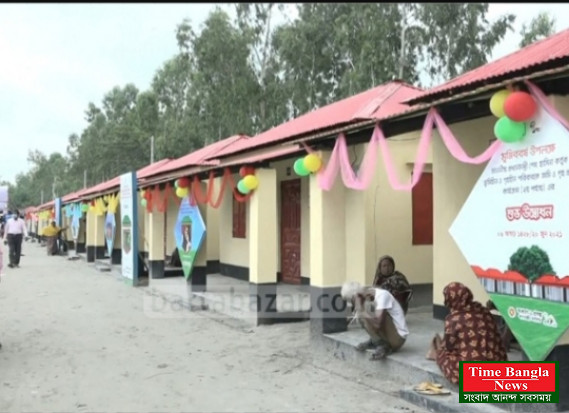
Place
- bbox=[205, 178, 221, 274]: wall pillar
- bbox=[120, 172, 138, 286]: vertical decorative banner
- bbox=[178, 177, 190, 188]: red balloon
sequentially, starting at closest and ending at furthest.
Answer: bbox=[178, 177, 190, 188]: red balloon
bbox=[120, 172, 138, 286]: vertical decorative banner
bbox=[205, 178, 221, 274]: wall pillar

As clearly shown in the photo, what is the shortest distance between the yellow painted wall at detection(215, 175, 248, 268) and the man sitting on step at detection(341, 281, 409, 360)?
23.6 ft

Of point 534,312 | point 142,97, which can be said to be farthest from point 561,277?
point 142,97

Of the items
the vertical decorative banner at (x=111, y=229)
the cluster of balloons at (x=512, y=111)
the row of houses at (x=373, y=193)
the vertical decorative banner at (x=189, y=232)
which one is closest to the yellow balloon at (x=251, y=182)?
the row of houses at (x=373, y=193)

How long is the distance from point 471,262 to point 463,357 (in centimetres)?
78

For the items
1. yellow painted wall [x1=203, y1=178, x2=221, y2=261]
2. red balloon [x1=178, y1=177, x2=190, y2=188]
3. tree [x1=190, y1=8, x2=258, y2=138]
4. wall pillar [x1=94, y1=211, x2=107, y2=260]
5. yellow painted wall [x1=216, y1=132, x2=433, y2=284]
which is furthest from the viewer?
tree [x1=190, y1=8, x2=258, y2=138]

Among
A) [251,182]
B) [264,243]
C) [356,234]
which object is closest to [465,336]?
[356,234]

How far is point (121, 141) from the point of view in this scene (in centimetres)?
4050

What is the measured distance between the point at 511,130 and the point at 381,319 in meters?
2.38

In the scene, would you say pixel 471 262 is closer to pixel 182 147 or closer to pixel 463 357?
pixel 463 357

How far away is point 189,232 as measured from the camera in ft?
36.3

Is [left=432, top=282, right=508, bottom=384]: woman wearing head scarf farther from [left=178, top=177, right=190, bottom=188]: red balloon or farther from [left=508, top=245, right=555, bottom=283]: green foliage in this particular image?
[left=178, top=177, right=190, bottom=188]: red balloon

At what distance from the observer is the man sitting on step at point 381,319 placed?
5551 millimetres

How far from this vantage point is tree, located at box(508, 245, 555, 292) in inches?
154

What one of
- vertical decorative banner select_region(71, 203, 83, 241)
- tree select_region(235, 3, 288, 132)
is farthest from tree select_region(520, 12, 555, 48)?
vertical decorative banner select_region(71, 203, 83, 241)
